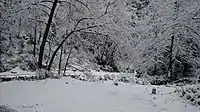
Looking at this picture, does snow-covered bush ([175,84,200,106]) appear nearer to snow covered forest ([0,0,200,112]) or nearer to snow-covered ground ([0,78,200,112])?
snow covered forest ([0,0,200,112])

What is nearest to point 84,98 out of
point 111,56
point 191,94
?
point 191,94

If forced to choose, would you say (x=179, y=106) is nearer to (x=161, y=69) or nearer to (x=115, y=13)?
(x=115, y=13)

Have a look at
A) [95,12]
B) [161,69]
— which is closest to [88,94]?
[95,12]

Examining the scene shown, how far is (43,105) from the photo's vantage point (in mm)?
7656

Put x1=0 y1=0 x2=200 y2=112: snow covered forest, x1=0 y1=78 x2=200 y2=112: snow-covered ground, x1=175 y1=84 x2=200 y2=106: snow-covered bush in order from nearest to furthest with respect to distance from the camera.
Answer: x1=0 y1=78 x2=200 y2=112: snow-covered ground
x1=175 y1=84 x2=200 y2=106: snow-covered bush
x1=0 y1=0 x2=200 y2=112: snow covered forest

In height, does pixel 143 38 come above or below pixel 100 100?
above

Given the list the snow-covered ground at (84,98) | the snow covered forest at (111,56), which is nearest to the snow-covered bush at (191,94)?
the snow covered forest at (111,56)

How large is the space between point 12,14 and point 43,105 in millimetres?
8079

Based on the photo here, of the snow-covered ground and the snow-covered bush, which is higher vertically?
the snow-covered bush

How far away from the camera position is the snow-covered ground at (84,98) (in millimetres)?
7484

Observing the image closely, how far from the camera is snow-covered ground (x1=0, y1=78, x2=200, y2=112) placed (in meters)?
7.48

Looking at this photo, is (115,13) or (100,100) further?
(115,13)

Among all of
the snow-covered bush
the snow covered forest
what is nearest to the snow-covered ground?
the snow covered forest

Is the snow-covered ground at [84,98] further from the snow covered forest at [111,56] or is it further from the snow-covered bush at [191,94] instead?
the snow-covered bush at [191,94]
